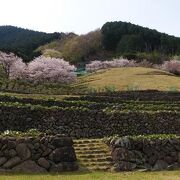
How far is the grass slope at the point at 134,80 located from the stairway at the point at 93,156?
5509 centimetres

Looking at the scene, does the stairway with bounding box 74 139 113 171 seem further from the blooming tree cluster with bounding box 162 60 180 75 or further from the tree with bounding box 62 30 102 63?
the tree with bounding box 62 30 102 63

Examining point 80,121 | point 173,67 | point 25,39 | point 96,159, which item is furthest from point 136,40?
point 96,159

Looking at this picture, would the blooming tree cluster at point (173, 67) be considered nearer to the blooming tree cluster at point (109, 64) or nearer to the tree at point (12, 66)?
the blooming tree cluster at point (109, 64)

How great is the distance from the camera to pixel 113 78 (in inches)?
3465

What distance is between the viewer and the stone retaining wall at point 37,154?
531 inches

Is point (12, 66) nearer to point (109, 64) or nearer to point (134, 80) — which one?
point (134, 80)

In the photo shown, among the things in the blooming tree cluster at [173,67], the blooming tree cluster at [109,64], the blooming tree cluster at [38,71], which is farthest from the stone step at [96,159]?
the blooming tree cluster at [109,64]

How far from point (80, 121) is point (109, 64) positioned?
95.1 m

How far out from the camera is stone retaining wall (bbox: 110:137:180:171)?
1505 cm

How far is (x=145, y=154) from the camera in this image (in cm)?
1548

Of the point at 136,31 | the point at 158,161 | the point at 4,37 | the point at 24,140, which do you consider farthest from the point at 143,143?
the point at 4,37

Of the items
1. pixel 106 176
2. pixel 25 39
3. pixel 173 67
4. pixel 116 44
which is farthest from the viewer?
pixel 25 39

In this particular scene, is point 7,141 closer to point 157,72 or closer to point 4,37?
point 157,72

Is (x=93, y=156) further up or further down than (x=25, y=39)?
further down
